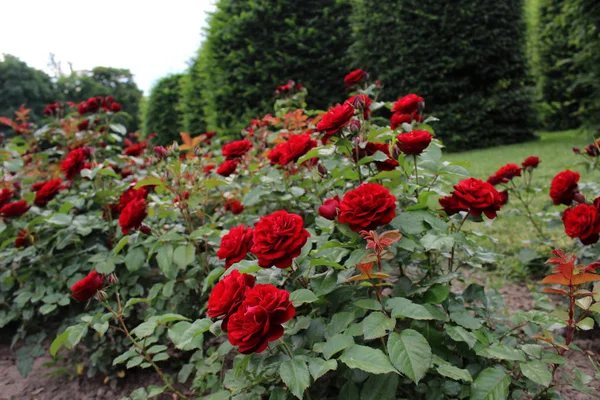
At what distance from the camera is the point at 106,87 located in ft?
85.6

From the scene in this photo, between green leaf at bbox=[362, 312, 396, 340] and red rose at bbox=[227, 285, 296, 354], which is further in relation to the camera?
green leaf at bbox=[362, 312, 396, 340]

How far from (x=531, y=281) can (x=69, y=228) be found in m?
2.41

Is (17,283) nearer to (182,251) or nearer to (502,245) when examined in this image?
(182,251)

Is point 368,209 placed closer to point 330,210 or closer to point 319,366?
point 330,210

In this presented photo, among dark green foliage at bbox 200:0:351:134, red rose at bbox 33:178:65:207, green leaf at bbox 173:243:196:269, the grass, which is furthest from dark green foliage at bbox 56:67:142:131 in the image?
green leaf at bbox 173:243:196:269

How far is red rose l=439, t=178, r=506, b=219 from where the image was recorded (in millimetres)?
1055

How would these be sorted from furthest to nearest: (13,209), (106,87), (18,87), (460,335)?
1. (106,87)
2. (18,87)
3. (13,209)
4. (460,335)

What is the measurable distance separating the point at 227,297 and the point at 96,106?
2.56 m

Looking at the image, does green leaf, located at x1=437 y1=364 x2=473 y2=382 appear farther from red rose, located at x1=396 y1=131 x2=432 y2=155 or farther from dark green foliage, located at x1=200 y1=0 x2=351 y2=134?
dark green foliage, located at x1=200 y1=0 x2=351 y2=134

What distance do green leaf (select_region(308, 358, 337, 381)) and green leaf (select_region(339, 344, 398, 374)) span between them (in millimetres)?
30

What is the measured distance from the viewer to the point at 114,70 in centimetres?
3244

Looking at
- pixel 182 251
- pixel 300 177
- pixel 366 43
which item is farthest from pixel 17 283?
pixel 366 43

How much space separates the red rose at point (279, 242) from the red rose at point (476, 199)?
1.44 ft

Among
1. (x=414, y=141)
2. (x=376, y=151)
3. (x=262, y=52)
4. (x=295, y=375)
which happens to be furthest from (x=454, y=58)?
(x=295, y=375)
